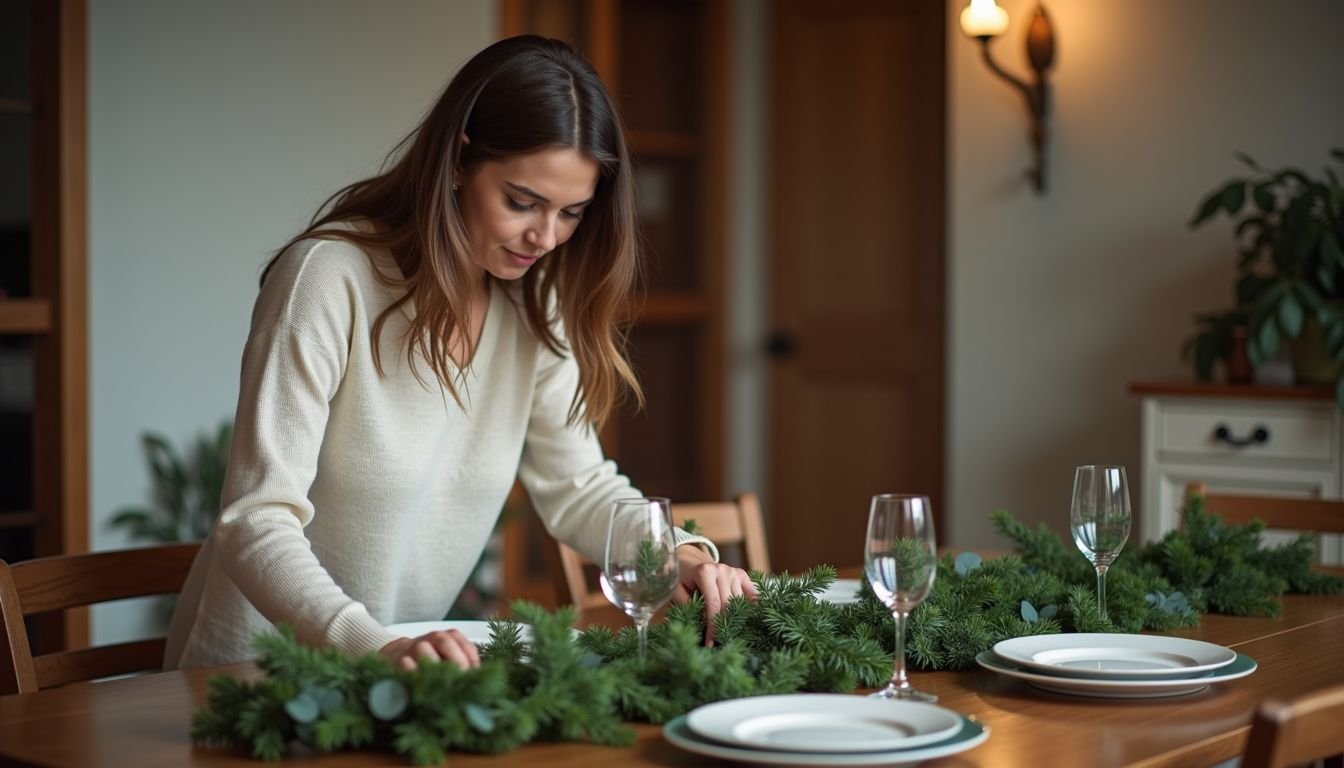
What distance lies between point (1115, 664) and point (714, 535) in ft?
3.16

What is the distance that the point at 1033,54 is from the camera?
13.0 feet

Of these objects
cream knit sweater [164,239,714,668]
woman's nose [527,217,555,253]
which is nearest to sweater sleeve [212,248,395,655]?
cream knit sweater [164,239,714,668]

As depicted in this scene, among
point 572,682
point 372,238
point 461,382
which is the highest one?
point 372,238

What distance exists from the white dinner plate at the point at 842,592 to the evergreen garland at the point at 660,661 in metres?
0.13

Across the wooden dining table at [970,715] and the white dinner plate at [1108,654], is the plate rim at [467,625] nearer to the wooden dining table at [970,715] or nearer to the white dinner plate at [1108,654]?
the wooden dining table at [970,715]

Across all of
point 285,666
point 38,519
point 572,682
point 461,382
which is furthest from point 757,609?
point 38,519

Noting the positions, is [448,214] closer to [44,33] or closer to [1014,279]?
[44,33]

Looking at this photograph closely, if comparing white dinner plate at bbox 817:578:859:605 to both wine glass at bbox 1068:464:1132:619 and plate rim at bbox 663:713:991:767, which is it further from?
plate rim at bbox 663:713:991:767

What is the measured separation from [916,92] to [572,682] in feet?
12.6

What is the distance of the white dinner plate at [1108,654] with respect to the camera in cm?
139

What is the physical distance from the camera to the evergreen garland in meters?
1.17

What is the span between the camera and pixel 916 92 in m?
4.78

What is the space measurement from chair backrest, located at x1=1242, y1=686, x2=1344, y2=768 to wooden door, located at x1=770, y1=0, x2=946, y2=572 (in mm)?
3740

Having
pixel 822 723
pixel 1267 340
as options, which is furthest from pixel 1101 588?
pixel 1267 340
